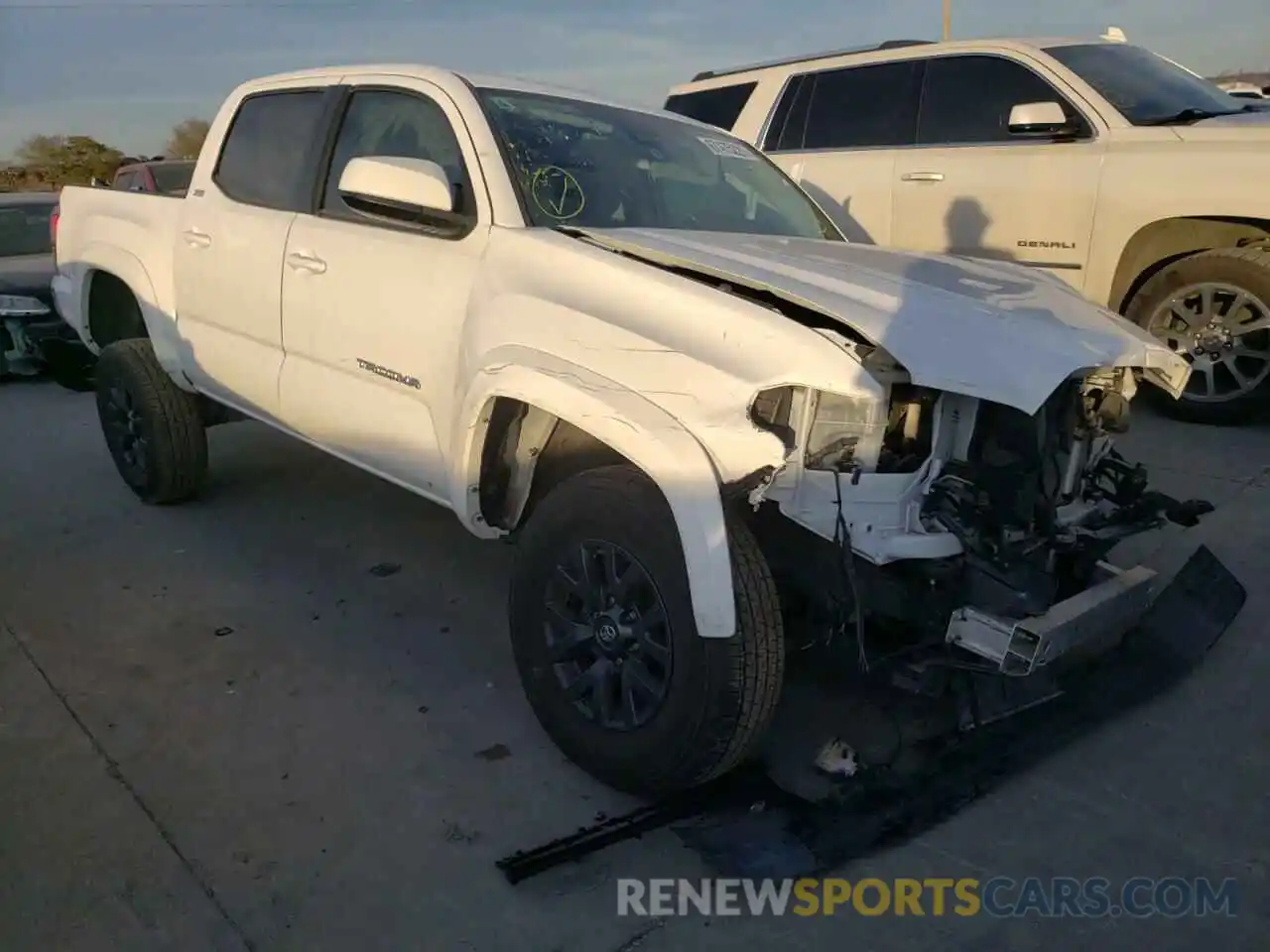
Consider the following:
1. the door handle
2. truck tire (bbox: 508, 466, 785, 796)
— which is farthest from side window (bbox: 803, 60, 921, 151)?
truck tire (bbox: 508, 466, 785, 796)

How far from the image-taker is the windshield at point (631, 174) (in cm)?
338

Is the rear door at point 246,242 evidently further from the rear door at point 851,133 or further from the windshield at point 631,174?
the rear door at point 851,133

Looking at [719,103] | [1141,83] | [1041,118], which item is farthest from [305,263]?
[1141,83]

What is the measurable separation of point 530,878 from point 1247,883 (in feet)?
5.64

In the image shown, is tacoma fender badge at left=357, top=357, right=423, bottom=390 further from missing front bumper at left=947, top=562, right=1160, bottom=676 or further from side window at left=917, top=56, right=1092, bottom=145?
side window at left=917, top=56, right=1092, bottom=145

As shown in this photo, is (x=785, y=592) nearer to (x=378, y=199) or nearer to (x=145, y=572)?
(x=378, y=199)

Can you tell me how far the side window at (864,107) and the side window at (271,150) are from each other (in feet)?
13.5

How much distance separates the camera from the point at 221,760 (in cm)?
300

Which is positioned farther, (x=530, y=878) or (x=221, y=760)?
(x=221, y=760)

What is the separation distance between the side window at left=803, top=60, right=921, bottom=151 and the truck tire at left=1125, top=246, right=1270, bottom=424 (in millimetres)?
1983

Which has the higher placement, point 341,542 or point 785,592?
point 785,592

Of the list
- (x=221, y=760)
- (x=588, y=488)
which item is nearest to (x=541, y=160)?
(x=588, y=488)

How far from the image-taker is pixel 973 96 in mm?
6590

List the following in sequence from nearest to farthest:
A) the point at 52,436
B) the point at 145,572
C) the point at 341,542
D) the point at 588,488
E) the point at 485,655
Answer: the point at 588,488 → the point at 485,655 → the point at 145,572 → the point at 341,542 → the point at 52,436
